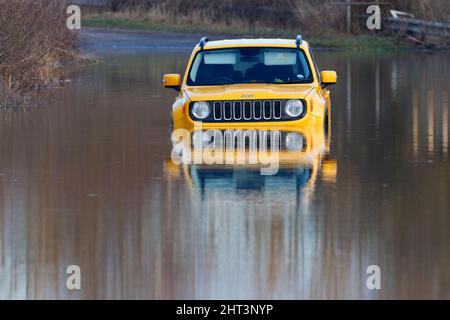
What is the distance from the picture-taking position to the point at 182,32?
179 ft

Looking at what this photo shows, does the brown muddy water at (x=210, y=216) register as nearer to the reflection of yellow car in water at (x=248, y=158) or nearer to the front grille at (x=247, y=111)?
the reflection of yellow car in water at (x=248, y=158)

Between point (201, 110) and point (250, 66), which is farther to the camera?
point (250, 66)

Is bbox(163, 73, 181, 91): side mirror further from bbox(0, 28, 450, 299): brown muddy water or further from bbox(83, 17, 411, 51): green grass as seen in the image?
bbox(83, 17, 411, 51): green grass

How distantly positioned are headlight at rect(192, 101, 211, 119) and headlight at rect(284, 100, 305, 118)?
0.99m

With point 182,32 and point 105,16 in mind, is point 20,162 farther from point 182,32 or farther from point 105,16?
point 105,16

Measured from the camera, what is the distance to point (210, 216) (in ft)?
41.4

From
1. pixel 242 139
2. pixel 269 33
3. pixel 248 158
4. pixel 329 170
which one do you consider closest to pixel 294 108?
pixel 242 139

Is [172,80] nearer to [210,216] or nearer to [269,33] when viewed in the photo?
[210,216]

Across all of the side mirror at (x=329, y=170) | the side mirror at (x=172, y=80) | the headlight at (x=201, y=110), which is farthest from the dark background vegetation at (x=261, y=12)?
the side mirror at (x=329, y=170)

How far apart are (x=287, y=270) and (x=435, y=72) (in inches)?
1037

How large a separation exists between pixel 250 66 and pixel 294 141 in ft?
5.58

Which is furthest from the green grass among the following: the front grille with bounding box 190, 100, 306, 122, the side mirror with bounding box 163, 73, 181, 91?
the front grille with bounding box 190, 100, 306, 122
